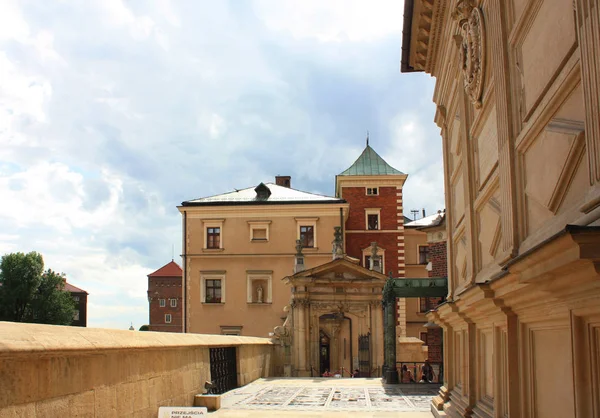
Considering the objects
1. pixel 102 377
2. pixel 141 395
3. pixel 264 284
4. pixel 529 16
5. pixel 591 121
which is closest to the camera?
pixel 591 121

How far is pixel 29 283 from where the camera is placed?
200 ft

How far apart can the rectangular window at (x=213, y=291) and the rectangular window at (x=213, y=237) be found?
2.44 meters

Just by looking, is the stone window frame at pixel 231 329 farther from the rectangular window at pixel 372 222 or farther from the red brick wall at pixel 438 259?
the red brick wall at pixel 438 259

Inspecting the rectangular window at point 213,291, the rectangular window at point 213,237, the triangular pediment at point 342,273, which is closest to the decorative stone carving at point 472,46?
the triangular pediment at point 342,273

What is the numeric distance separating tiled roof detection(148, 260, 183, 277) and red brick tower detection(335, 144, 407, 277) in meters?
43.5

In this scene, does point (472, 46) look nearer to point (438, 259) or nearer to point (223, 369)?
point (223, 369)

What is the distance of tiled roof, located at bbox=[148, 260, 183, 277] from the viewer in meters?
91.0

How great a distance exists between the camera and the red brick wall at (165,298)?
295 feet

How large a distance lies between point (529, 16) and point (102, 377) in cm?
554

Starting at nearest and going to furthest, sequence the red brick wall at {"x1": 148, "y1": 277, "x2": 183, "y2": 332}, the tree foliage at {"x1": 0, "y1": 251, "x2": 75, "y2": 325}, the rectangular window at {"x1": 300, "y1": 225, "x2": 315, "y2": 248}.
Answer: the rectangular window at {"x1": 300, "y1": 225, "x2": 315, "y2": 248}, the tree foliage at {"x1": 0, "y1": 251, "x2": 75, "y2": 325}, the red brick wall at {"x1": 148, "y1": 277, "x2": 183, "y2": 332}

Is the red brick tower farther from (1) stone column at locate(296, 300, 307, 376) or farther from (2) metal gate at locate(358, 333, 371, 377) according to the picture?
(1) stone column at locate(296, 300, 307, 376)

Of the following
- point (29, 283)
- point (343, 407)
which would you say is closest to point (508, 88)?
point (343, 407)

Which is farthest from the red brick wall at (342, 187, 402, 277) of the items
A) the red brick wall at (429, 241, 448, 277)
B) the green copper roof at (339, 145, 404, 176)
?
the red brick wall at (429, 241, 448, 277)

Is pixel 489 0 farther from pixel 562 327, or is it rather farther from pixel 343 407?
pixel 343 407
